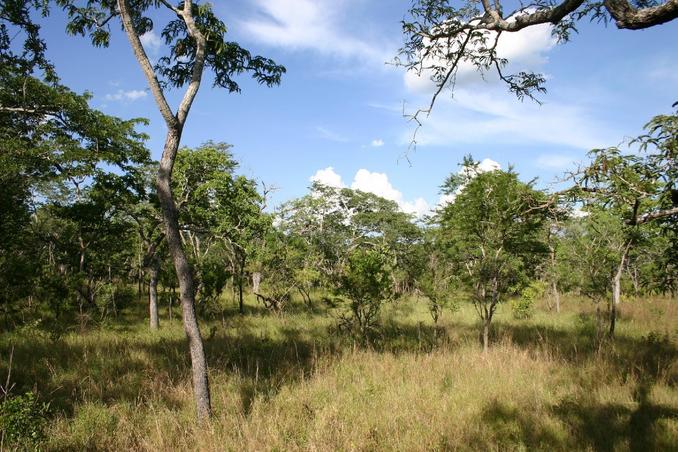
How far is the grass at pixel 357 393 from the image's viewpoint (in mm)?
4750

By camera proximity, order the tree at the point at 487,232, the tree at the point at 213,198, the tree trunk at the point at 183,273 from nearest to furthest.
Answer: the tree trunk at the point at 183,273, the tree at the point at 487,232, the tree at the point at 213,198

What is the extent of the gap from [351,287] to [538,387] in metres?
5.29

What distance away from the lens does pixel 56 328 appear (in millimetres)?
11586

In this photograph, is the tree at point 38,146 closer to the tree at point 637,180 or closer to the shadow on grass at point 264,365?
the shadow on grass at point 264,365

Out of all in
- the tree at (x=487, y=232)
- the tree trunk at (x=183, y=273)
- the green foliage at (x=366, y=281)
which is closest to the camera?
the tree trunk at (x=183, y=273)

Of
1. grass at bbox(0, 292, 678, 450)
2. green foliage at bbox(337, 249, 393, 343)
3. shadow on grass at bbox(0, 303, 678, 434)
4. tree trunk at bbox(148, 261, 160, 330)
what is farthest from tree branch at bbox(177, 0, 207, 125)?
tree trunk at bbox(148, 261, 160, 330)

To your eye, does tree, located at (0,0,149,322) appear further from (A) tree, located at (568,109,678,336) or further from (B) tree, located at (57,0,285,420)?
(A) tree, located at (568,109,678,336)

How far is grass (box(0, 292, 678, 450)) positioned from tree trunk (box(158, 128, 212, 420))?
0.47 metres

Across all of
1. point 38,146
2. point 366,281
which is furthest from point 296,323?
point 38,146

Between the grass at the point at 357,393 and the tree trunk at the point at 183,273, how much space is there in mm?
467

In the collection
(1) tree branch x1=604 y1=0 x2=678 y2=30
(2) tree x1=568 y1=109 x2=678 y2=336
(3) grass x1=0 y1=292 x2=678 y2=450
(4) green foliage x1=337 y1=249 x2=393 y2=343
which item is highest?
(1) tree branch x1=604 y1=0 x2=678 y2=30

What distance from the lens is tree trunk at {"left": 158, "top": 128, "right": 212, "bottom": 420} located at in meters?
4.94

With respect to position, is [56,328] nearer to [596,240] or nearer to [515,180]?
[515,180]

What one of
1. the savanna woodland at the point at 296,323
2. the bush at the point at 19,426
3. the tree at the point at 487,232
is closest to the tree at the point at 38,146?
the savanna woodland at the point at 296,323
